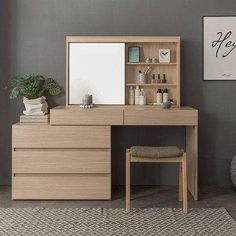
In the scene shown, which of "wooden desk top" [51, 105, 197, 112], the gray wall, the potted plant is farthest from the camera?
the gray wall

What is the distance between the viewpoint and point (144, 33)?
427 centimetres

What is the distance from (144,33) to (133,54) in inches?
10.0

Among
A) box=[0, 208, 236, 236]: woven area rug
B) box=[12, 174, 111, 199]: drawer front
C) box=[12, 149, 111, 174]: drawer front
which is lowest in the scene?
box=[0, 208, 236, 236]: woven area rug

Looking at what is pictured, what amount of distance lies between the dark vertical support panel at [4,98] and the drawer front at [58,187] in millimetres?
654

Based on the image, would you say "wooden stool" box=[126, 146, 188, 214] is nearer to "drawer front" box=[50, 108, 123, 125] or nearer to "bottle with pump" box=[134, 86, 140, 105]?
"drawer front" box=[50, 108, 123, 125]

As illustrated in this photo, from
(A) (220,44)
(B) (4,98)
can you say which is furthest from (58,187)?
(A) (220,44)

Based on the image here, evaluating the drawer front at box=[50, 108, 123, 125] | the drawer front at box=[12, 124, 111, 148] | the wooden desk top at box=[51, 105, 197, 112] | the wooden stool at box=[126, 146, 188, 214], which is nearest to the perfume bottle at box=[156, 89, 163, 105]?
the wooden desk top at box=[51, 105, 197, 112]

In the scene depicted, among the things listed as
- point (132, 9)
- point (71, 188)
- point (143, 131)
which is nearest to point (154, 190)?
point (143, 131)

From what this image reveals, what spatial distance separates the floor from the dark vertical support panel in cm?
22

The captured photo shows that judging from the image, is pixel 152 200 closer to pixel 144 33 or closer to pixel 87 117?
pixel 87 117

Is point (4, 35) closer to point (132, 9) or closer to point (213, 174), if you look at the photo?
point (132, 9)

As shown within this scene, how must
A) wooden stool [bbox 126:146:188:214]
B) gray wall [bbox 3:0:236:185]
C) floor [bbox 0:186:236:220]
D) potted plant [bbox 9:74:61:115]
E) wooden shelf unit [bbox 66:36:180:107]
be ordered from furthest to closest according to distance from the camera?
gray wall [bbox 3:0:236:185] → wooden shelf unit [bbox 66:36:180:107] → potted plant [bbox 9:74:61:115] → floor [bbox 0:186:236:220] → wooden stool [bbox 126:146:188:214]

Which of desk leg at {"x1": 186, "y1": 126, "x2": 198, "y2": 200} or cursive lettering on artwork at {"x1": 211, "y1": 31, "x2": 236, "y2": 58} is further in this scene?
cursive lettering on artwork at {"x1": 211, "y1": 31, "x2": 236, "y2": 58}

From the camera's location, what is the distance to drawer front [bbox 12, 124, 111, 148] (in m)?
3.74
